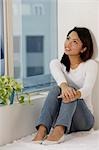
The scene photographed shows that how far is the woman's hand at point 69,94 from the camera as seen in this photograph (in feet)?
7.04

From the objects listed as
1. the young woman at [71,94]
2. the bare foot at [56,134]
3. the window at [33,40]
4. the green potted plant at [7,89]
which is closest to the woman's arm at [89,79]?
the young woman at [71,94]

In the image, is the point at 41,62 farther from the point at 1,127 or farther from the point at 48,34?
the point at 1,127

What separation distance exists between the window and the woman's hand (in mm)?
515

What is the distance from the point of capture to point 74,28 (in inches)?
97.7

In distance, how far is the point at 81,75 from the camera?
2387mm

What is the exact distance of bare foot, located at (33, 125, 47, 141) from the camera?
2.14 metres

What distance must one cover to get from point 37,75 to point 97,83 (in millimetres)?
591

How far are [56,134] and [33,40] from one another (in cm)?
114

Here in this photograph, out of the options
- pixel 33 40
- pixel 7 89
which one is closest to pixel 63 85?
pixel 7 89

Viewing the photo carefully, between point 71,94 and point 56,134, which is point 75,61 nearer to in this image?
point 71,94

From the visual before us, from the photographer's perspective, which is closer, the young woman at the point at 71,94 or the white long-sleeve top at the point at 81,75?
the young woman at the point at 71,94

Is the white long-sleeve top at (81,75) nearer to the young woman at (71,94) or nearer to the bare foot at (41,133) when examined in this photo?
the young woman at (71,94)

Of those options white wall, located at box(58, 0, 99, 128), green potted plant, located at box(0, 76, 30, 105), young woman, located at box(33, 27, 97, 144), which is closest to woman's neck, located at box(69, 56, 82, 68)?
young woman, located at box(33, 27, 97, 144)

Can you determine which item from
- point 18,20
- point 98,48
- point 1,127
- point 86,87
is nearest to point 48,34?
point 18,20
